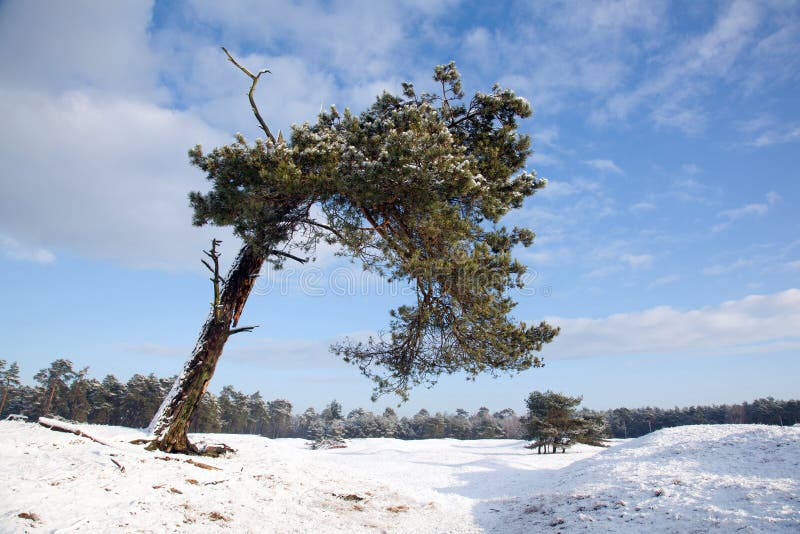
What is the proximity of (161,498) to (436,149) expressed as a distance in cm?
735

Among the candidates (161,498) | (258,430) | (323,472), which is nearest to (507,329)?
(323,472)

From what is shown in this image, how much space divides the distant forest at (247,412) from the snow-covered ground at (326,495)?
22381mm

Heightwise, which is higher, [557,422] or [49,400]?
[557,422]

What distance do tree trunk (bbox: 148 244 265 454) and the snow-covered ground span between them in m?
0.69

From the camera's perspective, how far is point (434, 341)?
1075cm

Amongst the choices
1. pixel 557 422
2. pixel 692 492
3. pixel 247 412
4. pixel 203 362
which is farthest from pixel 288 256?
pixel 247 412

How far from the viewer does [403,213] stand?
9586 mm

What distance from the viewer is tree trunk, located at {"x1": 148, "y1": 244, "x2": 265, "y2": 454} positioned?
8594 mm

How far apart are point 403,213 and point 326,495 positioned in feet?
21.0

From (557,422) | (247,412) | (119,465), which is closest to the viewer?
(119,465)

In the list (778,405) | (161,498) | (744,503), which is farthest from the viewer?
(778,405)

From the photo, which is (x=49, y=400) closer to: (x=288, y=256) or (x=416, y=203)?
(x=288, y=256)

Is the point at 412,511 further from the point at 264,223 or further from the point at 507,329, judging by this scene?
the point at 264,223

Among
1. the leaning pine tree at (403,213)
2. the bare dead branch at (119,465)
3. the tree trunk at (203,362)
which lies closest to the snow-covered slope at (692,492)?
the leaning pine tree at (403,213)
